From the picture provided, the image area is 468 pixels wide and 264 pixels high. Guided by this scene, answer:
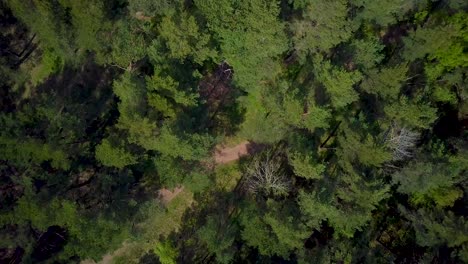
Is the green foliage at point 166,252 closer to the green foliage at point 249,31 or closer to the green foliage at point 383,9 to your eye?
the green foliage at point 249,31

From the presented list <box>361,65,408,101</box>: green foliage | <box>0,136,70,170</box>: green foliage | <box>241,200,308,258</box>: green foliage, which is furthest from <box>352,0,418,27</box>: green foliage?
<box>0,136,70,170</box>: green foliage

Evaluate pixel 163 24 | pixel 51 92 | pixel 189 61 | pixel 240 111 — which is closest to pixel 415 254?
pixel 240 111

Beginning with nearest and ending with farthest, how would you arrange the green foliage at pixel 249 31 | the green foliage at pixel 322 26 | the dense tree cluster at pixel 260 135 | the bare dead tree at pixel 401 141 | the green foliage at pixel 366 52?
the green foliage at pixel 322 26
the green foliage at pixel 249 31
the dense tree cluster at pixel 260 135
the bare dead tree at pixel 401 141
the green foliage at pixel 366 52

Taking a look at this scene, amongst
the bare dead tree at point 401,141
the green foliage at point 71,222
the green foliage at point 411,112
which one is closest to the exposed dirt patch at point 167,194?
the green foliage at point 71,222

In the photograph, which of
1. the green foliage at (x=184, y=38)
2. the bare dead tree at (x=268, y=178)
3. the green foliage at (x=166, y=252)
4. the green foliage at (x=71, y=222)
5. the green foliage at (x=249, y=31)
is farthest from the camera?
the green foliage at (x=166, y=252)

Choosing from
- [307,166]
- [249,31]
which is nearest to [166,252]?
[307,166]

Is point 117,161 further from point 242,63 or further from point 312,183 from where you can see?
point 312,183
